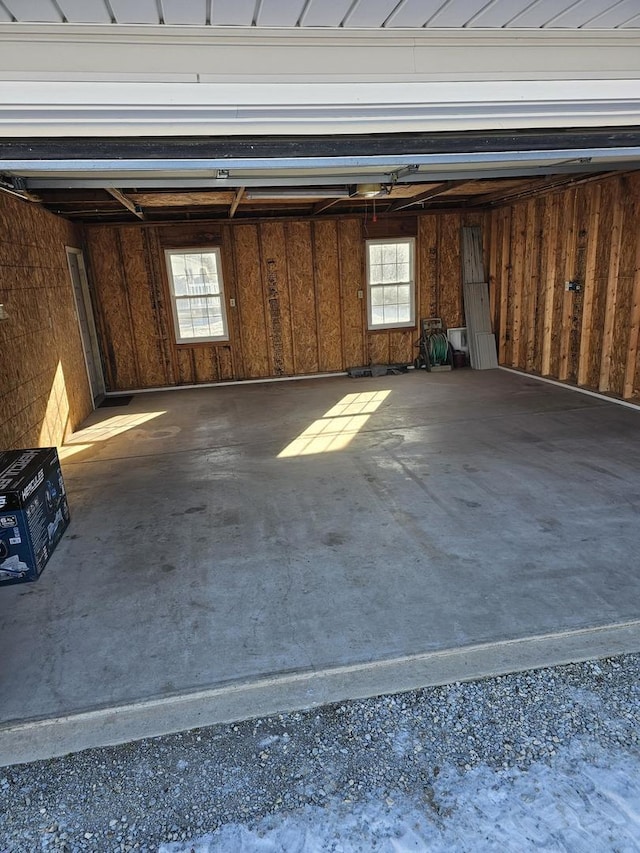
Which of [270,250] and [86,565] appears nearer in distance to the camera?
[86,565]

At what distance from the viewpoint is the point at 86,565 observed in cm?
350

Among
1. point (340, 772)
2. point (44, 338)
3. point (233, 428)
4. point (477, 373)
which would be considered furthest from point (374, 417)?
point (340, 772)

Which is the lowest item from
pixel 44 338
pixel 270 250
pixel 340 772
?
pixel 340 772

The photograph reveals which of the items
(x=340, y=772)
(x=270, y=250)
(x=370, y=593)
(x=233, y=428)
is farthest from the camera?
(x=270, y=250)

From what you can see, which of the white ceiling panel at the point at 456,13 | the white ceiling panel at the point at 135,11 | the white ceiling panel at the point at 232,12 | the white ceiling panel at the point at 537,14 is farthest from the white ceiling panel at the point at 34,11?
the white ceiling panel at the point at 537,14

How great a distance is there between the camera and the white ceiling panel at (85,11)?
54.8 inches

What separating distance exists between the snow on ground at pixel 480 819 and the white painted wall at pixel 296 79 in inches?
89.6

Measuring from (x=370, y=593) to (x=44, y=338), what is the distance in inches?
179

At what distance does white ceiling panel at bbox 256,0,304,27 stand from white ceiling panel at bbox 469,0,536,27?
0.53m

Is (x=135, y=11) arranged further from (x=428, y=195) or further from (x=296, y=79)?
(x=428, y=195)

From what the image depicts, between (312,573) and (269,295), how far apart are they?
6.57m

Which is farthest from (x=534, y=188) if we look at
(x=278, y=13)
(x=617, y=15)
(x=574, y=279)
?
(x=278, y=13)

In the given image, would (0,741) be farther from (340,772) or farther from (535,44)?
(535,44)

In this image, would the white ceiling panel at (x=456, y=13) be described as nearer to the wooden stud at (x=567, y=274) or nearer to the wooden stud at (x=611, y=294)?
the wooden stud at (x=611, y=294)
